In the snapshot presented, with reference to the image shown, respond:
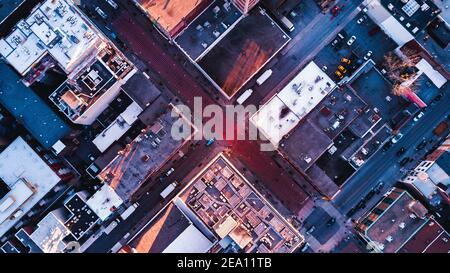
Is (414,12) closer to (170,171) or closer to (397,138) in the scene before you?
(397,138)

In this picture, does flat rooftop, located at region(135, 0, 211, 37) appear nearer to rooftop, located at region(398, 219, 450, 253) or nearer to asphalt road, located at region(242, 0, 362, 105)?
asphalt road, located at region(242, 0, 362, 105)

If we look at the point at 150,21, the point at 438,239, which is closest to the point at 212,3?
the point at 150,21

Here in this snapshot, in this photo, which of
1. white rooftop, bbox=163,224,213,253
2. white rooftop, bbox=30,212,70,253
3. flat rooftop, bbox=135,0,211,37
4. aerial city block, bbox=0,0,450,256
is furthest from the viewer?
white rooftop, bbox=163,224,213,253

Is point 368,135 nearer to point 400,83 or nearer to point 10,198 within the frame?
point 400,83

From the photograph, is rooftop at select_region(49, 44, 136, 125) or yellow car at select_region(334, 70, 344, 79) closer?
rooftop at select_region(49, 44, 136, 125)

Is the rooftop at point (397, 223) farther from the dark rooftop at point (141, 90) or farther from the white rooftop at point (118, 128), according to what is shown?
the white rooftop at point (118, 128)

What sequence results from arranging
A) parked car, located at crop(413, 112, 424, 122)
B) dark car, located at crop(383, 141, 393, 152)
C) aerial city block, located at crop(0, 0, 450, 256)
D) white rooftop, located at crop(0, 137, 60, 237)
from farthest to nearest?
dark car, located at crop(383, 141, 393, 152) < parked car, located at crop(413, 112, 424, 122) < white rooftop, located at crop(0, 137, 60, 237) < aerial city block, located at crop(0, 0, 450, 256)

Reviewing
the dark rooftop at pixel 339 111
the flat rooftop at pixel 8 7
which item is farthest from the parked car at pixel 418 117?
the flat rooftop at pixel 8 7

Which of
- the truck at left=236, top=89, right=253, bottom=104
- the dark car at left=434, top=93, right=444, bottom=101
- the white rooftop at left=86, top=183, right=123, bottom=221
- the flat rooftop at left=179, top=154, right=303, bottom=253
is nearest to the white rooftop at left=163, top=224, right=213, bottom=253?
the flat rooftop at left=179, top=154, right=303, bottom=253
